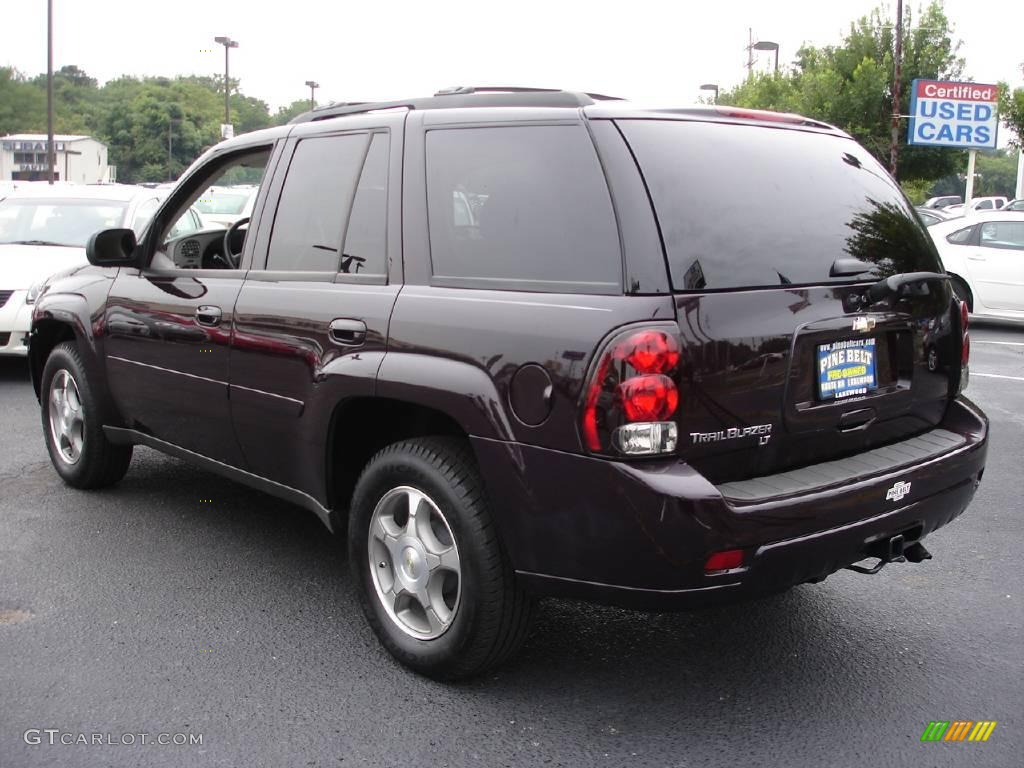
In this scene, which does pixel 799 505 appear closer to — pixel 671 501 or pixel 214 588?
pixel 671 501

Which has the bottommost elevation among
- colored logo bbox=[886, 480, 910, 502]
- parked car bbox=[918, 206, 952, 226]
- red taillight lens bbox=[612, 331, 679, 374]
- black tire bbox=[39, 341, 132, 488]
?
black tire bbox=[39, 341, 132, 488]

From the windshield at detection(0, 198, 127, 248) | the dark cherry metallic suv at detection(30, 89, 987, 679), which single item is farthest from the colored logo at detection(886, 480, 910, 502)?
the windshield at detection(0, 198, 127, 248)

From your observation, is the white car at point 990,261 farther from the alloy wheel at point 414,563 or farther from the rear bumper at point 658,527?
the alloy wheel at point 414,563

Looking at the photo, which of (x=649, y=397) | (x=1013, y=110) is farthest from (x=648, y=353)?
(x=1013, y=110)

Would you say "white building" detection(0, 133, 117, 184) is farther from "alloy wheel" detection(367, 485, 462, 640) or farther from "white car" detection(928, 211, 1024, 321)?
"alloy wheel" detection(367, 485, 462, 640)

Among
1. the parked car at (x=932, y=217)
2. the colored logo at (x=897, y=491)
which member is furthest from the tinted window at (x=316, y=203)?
the parked car at (x=932, y=217)

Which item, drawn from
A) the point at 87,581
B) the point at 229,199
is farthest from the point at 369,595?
the point at 229,199

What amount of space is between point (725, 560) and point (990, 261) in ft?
39.4

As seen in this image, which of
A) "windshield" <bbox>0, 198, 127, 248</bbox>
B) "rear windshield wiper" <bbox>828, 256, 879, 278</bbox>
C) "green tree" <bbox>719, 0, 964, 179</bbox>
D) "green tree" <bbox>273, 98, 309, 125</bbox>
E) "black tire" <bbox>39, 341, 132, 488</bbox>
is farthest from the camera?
"green tree" <bbox>273, 98, 309, 125</bbox>

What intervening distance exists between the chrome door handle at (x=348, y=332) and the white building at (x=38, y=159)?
98751 millimetres

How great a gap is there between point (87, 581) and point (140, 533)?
63 cm

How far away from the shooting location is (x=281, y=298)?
13.0 feet

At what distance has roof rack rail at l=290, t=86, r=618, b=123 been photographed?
11.1ft

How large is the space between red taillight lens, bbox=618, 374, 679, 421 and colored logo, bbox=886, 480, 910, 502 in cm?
84
